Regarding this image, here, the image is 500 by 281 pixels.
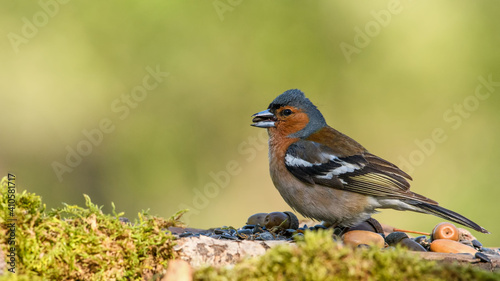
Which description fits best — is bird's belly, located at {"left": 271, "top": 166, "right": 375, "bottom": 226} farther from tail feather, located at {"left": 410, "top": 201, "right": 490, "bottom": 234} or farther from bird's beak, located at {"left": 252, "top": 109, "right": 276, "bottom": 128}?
bird's beak, located at {"left": 252, "top": 109, "right": 276, "bottom": 128}

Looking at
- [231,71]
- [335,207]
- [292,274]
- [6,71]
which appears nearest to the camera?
[292,274]

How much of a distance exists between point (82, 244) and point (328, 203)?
311cm

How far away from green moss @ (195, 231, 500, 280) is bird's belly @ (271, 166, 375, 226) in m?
3.18

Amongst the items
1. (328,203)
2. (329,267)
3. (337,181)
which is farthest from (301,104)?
(329,267)

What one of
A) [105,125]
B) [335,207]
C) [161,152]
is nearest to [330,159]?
[335,207]

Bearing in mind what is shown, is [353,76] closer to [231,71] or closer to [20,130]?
[231,71]

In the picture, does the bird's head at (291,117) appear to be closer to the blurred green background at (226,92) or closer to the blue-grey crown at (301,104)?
the blue-grey crown at (301,104)

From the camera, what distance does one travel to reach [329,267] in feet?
7.10

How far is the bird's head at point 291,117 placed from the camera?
623 cm

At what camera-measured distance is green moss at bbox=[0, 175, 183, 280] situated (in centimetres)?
286

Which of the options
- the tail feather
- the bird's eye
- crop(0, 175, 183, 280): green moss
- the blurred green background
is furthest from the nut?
the blurred green background

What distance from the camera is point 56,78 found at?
31.1 ft

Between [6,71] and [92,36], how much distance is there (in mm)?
1607

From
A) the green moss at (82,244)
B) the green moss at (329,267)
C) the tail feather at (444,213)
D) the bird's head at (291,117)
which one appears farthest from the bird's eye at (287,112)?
the green moss at (329,267)
